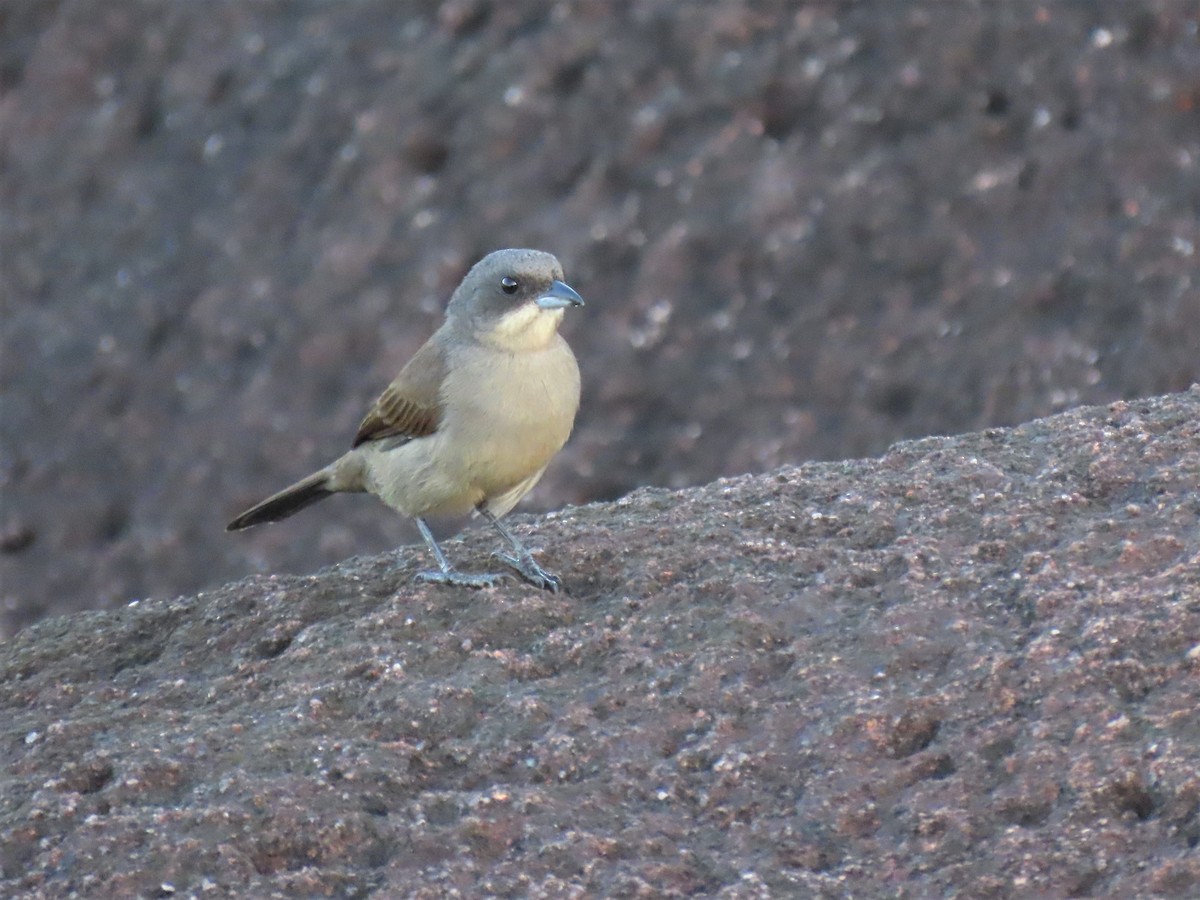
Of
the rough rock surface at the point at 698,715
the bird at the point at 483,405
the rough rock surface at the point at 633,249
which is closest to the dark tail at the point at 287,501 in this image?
the bird at the point at 483,405

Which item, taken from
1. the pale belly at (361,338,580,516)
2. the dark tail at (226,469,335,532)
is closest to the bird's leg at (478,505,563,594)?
the pale belly at (361,338,580,516)

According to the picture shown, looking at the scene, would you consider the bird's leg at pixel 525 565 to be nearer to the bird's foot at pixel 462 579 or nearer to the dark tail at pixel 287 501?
the bird's foot at pixel 462 579

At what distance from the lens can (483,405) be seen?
5332mm

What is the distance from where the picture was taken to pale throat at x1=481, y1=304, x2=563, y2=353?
547cm

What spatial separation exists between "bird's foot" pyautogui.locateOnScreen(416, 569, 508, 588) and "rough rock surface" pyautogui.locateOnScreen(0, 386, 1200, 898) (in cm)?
8

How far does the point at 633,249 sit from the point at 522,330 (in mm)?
2384

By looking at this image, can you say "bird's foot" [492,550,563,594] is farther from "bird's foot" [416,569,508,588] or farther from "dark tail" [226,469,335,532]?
"dark tail" [226,469,335,532]

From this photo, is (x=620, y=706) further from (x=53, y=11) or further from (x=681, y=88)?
(x=53, y=11)

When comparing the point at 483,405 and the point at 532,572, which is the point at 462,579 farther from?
the point at 483,405

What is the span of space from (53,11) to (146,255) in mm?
1246

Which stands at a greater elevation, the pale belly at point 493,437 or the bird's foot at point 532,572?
the pale belly at point 493,437

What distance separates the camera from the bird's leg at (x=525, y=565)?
4.76 m

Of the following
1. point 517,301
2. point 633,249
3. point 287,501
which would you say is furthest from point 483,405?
point 633,249

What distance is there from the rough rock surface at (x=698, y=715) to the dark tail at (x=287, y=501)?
1.03 m
